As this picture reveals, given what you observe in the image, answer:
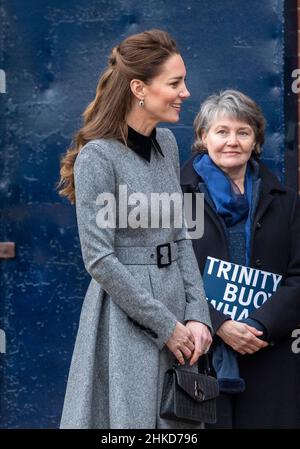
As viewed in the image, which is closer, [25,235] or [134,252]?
[134,252]

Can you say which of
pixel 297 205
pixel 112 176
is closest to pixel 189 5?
pixel 297 205

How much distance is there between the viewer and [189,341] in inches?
154

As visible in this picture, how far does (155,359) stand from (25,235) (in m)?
1.99

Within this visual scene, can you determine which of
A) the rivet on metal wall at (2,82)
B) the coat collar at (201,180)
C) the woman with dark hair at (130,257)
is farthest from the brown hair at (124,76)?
the rivet on metal wall at (2,82)

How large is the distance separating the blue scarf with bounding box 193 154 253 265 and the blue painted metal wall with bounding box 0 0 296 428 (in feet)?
2.73

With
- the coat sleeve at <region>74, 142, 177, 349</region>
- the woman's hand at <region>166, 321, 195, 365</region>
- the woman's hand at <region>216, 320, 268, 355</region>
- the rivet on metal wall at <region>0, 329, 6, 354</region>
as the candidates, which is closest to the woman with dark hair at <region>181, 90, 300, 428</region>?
the woman's hand at <region>216, 320, 268, 355</region>

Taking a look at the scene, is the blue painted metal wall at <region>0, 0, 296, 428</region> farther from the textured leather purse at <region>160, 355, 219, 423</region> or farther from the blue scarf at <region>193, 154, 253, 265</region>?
the textured leather purse at <region>160, 355, 219, 423</region>

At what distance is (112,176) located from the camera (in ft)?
12.7

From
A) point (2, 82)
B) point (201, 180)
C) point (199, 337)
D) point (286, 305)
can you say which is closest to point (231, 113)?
point (201, 180)

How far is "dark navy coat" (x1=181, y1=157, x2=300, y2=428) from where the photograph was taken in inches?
184

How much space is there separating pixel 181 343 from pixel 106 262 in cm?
40

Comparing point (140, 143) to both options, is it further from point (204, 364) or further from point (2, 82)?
point (2, 82)

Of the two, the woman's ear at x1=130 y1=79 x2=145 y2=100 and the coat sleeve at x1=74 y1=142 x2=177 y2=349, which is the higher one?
the woman's ear at x1=130 y1=79 x2=145 y2=100

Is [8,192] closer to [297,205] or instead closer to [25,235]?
[25,235]
